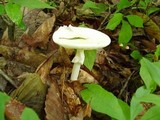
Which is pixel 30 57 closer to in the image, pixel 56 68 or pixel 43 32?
pixel 56 68

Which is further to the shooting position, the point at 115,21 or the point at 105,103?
the point at 115,21

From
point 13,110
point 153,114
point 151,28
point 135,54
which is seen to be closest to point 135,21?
point 135,54

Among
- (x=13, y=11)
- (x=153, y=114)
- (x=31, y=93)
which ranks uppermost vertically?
(x=13, y=11)

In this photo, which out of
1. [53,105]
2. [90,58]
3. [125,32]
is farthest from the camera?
[125,32]

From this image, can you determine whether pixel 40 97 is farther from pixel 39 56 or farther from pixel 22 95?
pixel 39 56

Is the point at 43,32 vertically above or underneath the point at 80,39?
underneath

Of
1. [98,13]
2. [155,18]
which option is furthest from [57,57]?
[155,18]
